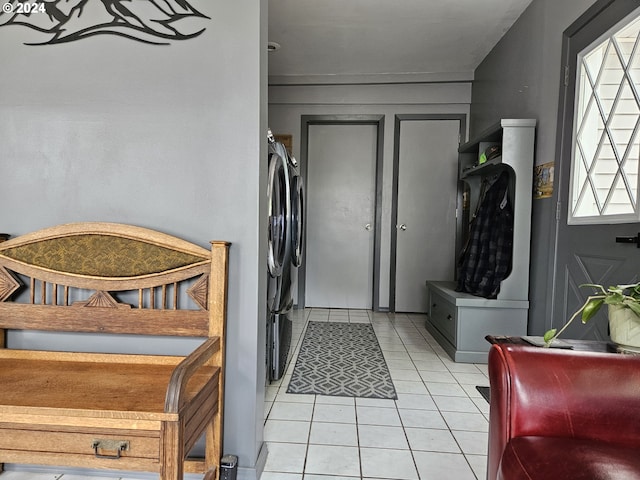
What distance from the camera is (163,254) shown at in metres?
1.38

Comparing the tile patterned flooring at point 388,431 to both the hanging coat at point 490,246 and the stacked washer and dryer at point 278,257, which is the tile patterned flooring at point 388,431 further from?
the hanging coat at point 490,246

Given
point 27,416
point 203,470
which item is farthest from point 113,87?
point 203,470

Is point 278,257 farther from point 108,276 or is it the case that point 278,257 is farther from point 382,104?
point 382,104

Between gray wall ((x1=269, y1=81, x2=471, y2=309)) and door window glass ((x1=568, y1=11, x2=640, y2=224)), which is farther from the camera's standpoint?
gray wall ((x1=269, y1=81, x2=471, y2=309))

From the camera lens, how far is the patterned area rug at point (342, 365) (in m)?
2.35

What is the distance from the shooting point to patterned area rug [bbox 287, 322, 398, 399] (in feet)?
7.72

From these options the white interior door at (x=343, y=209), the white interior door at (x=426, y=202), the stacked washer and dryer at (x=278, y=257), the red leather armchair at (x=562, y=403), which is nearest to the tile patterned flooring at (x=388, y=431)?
the stacked washer and dryer at (x=278, y=257)

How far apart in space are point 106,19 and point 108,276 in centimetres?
96

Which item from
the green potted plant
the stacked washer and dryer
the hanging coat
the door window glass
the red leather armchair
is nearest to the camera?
the red leather armchair

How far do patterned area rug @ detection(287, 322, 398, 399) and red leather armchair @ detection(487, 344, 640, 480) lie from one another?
139cm

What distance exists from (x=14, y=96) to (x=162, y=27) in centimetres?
64

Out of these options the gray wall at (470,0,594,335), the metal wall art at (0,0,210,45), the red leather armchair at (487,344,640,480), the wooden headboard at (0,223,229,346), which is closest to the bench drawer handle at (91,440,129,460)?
the wooden headboard at (0,223,229,346)

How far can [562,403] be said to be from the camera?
949mm

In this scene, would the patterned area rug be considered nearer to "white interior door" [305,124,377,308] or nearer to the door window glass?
"white interior door" [305,124,377,308]
